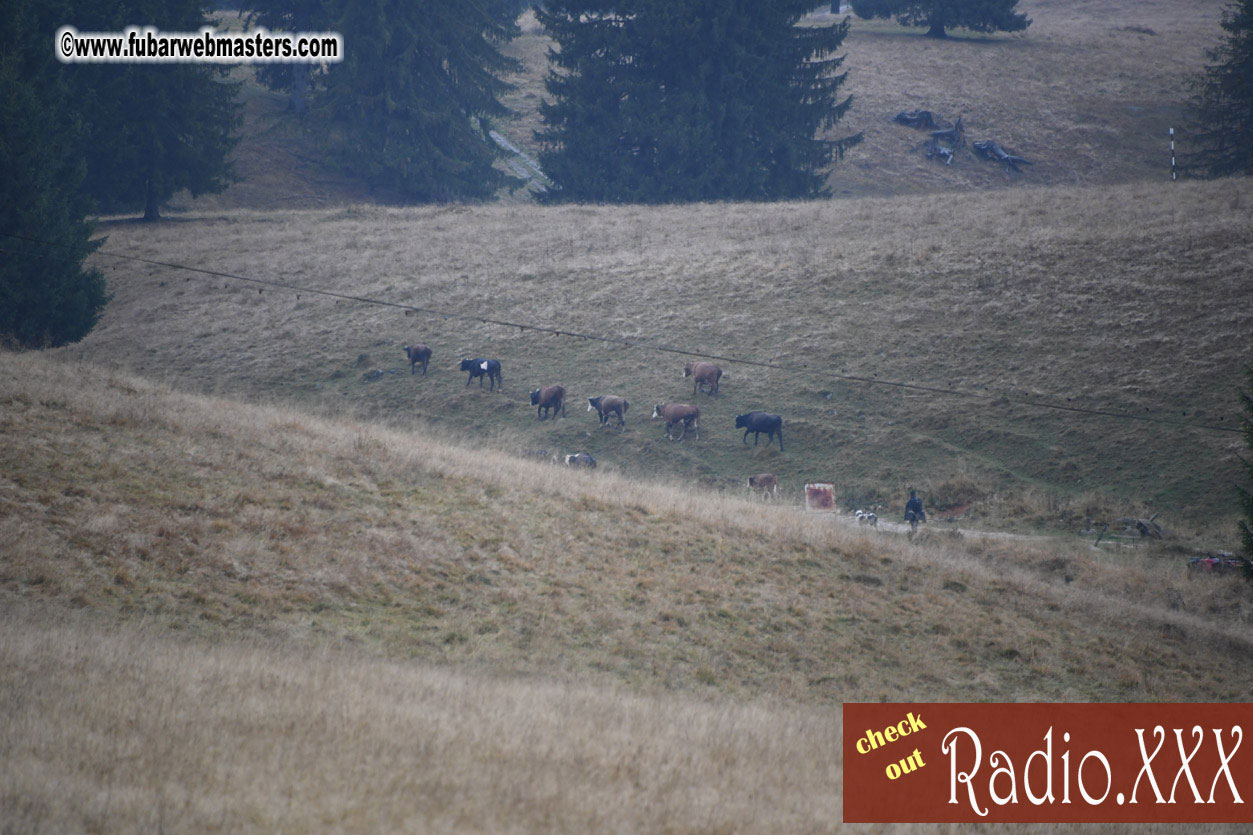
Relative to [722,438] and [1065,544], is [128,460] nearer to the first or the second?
[722,438]

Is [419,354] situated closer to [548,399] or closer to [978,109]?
[548,399]

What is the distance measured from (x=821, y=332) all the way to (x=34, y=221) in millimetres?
25775

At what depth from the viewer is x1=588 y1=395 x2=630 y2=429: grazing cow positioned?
84.2ft

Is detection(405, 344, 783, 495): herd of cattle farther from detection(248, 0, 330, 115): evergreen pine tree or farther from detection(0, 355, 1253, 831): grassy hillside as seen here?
detection(248, 0, 330, 115): evergreen pine tree

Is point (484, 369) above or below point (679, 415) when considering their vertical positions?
above

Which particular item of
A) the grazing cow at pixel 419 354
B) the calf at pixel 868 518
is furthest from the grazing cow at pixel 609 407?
the calf at pixel 868 518

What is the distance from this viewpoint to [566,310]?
33.1 m

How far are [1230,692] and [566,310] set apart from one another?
2412 centimetres

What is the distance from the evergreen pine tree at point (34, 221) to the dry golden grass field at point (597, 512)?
2542 mm

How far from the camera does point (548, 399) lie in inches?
1037

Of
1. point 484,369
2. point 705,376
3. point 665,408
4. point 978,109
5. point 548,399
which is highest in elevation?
point 978,109

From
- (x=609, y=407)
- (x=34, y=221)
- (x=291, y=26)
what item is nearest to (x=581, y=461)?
(x=609, y=407)

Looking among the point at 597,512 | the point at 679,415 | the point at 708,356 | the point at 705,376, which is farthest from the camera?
the point at 708,356

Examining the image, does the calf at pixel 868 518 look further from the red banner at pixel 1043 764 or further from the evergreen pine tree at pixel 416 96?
the evergreen pine tree at pixel 416 96
